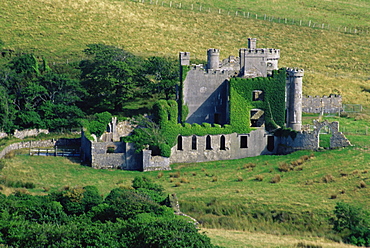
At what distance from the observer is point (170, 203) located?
5291cm

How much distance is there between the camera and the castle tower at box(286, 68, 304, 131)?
70375mm

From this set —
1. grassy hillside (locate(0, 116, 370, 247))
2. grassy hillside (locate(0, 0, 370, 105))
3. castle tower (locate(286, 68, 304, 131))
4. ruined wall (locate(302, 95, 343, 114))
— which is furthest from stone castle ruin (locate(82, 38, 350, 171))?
grassy hillside (locate(0, 0, 370, 105))

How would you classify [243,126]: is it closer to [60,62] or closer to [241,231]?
[241,231]

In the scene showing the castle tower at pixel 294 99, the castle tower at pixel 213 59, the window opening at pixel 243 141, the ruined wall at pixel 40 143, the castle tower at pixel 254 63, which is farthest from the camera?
the castle tower at pixel 213 59

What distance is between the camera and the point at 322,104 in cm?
8106

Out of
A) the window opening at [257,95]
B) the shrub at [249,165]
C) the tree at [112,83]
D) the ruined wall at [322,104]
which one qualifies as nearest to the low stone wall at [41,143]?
the tree at [112,83]

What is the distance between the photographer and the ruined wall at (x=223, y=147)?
67.7 meters

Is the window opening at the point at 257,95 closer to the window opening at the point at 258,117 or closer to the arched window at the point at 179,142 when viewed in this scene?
the window opening at the point at 258,117

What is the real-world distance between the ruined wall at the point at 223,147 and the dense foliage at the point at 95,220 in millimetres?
9906

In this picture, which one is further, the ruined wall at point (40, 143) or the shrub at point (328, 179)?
the ruined wall at point (40, 143)

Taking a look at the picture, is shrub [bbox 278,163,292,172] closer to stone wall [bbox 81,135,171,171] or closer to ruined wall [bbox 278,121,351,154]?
ruined wall [bbox 278,121,351,154]

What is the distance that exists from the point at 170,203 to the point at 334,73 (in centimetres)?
6296

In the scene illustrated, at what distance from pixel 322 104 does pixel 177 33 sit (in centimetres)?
4769

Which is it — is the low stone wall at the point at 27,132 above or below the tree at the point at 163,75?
below
